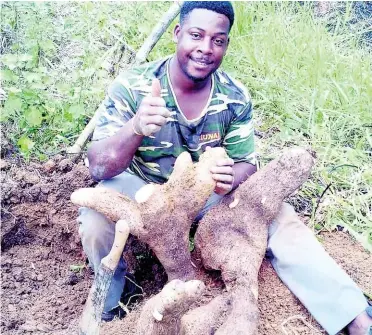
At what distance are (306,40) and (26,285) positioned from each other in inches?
98.3

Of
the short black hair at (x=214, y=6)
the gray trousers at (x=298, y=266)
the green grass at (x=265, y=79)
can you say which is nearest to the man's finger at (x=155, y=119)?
the gray trousers at (x=298, y=266)

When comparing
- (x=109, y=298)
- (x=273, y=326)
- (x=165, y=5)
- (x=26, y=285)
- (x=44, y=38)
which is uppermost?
(x=165, y=5)

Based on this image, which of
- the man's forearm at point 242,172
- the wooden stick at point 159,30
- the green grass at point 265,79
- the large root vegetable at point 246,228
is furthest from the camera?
the wooden stick at point 159,30

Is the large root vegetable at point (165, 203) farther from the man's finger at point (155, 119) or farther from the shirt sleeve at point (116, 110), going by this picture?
the shirt sleeve at point (116, 110)

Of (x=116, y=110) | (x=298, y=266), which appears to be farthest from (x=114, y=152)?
(x=298, y=266)

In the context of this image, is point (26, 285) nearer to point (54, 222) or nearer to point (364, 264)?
point (54, 222)

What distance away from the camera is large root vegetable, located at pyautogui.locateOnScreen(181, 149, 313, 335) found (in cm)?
185

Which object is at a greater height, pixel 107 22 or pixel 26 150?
pixel 107 22

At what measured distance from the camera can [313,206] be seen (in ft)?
8.77

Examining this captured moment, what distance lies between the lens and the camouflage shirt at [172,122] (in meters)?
2.14

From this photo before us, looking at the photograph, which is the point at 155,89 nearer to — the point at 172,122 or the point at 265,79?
the point at 172,122

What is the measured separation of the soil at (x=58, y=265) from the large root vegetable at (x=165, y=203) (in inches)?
11.4

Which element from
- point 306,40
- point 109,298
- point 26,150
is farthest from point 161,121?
point 306,40

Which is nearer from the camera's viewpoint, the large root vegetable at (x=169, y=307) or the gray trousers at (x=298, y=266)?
the large root vegetable at (x=169, y=307)
